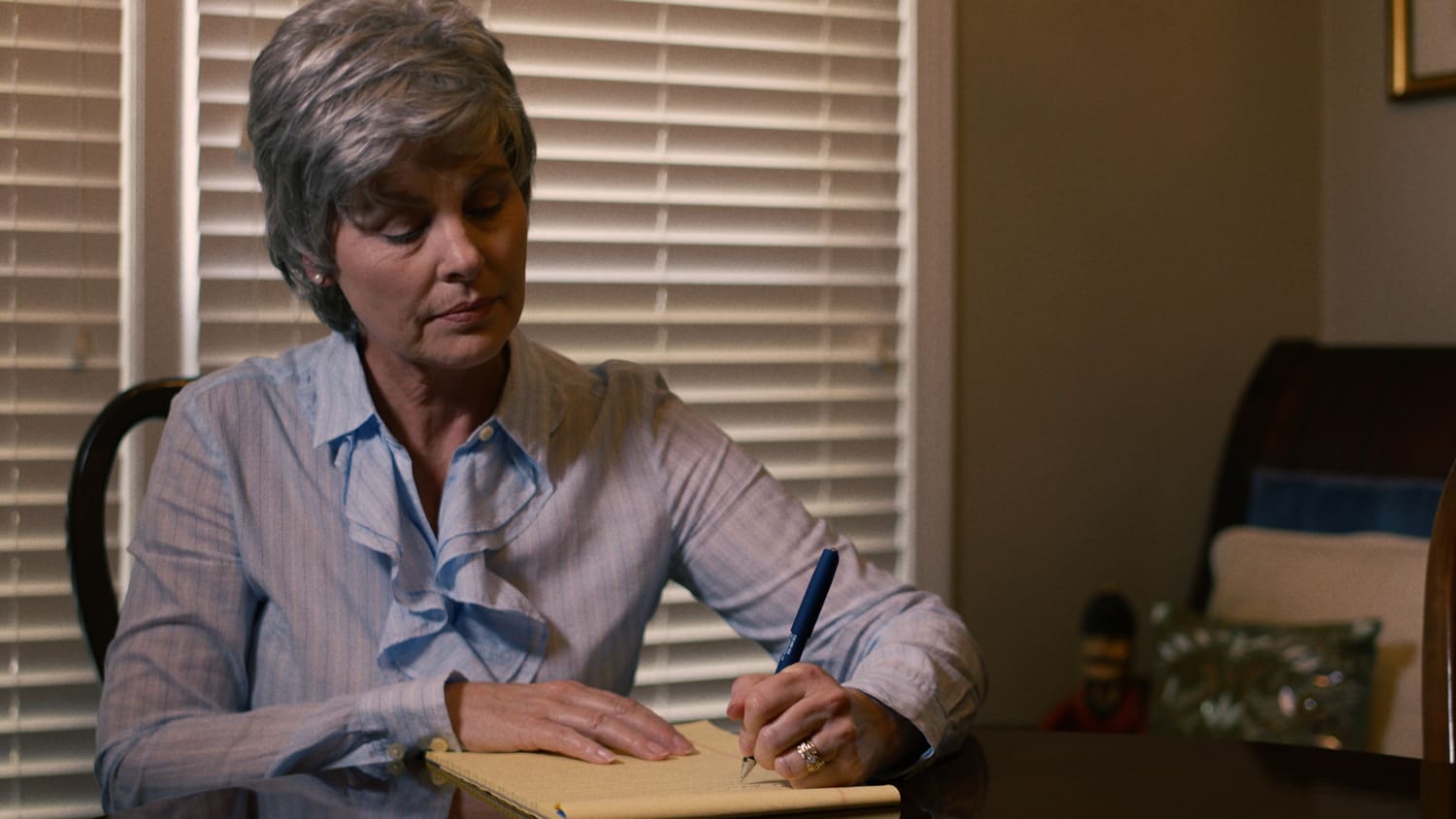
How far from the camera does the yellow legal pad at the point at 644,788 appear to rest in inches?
36.9

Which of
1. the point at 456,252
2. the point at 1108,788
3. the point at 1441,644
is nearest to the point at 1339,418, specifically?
the point at 1441,644

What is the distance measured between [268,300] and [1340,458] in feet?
5.59

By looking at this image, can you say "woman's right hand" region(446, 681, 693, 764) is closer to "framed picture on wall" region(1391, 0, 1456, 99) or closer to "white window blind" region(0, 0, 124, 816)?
"white window blind" region(0, 0, 124, 816)

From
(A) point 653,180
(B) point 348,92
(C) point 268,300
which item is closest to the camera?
(B) point 348,92

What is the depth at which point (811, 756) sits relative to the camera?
3.51ft

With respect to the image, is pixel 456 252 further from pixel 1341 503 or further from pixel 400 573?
pixel 1341 503

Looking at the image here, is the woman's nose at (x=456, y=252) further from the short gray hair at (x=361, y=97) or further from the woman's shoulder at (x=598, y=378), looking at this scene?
the woman's shoulder at (x=598, y=378)

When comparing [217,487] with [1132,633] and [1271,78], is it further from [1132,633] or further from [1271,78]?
[1271,78]

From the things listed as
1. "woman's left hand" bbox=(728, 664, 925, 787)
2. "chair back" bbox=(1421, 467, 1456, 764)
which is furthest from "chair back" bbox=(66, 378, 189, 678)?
"chair back" bbox=(1421, 467, 1456, 764)

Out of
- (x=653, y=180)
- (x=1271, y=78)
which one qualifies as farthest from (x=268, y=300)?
(x=1271, y=78)

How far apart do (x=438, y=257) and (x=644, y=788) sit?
57 cm

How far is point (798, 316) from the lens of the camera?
2457 millimetres

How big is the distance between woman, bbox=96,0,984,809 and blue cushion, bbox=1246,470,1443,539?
1.21m

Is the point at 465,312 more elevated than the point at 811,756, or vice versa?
the point at 465,312
